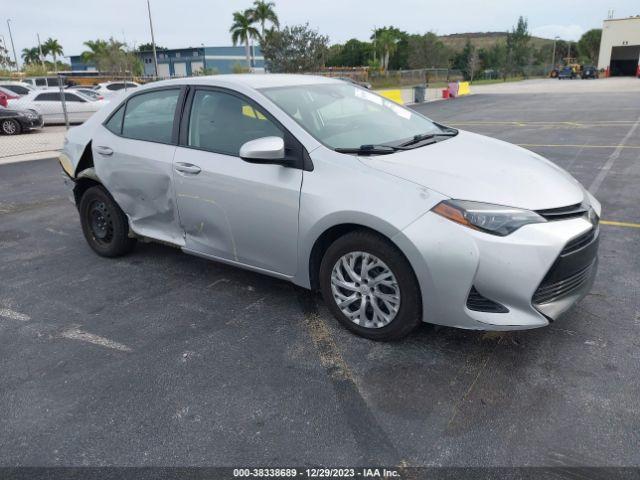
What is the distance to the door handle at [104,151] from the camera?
456cm

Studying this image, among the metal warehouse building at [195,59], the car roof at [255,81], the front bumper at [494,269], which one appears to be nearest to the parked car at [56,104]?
the car roof at [255,81]

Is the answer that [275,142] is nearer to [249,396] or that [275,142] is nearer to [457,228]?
[457,228]

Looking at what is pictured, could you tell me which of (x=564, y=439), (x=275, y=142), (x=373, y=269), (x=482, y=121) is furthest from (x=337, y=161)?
(x=482, y=121)

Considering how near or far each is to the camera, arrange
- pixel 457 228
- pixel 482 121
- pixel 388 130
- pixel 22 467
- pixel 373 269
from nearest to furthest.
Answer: pixel 22 467, pixel 457 228, pixel 373 269, pixel 388 130, pixel 482 121

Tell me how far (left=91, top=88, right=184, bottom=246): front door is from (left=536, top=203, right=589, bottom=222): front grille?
268 centimetres

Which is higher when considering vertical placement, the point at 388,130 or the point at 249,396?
the point at 388,130

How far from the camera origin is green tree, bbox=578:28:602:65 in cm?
9481

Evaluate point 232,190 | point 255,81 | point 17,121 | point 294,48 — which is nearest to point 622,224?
point 255,81

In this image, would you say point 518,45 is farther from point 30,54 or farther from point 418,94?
point 30,54

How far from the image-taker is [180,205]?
A: 409cm

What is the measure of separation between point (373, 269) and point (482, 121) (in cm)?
1568

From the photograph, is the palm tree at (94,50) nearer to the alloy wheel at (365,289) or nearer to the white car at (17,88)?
the white car at (17,88)

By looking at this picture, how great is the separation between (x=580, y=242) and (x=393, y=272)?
41.9 inches

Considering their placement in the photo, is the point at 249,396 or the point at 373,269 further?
the point at 373,269
